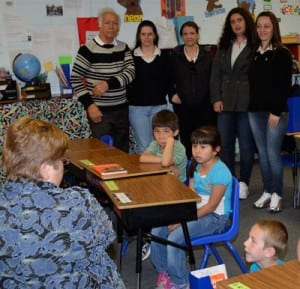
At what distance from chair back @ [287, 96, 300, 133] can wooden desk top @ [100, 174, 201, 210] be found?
198cm

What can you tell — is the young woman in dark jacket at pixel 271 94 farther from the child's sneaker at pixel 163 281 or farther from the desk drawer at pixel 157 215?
the desk drawer at pixel 157 215

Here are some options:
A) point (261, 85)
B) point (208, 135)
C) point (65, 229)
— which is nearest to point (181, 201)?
point (208, 135)

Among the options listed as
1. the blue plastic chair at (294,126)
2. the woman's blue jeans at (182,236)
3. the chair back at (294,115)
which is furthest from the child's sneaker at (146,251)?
the chair back at (294,115)

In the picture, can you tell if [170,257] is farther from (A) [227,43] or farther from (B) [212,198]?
(A) [227,43]

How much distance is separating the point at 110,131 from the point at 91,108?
308 millimetres

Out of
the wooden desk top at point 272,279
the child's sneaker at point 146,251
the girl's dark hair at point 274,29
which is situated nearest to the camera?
the wooden desk top at point 272,279

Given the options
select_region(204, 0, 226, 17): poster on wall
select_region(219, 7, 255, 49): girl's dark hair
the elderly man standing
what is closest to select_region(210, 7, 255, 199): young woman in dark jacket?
select_region(219, 7, 255, 49): girl's dark hair

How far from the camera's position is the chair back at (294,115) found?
449 centimetres

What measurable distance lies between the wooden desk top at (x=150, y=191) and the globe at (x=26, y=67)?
234 cm

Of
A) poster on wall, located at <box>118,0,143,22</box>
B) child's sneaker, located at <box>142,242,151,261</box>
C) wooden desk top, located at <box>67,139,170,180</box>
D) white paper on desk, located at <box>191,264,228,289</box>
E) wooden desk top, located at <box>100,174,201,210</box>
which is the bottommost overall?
child's sneaker, located at <box>142,242,151,261</box>

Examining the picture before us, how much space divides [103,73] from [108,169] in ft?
5.36

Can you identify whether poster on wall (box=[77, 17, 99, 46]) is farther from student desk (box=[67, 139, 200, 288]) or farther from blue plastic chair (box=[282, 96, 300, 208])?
student desk (box=[67, 139, 200, 288])

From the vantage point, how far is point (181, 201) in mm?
2432

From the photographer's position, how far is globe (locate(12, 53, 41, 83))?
4.83 metres
